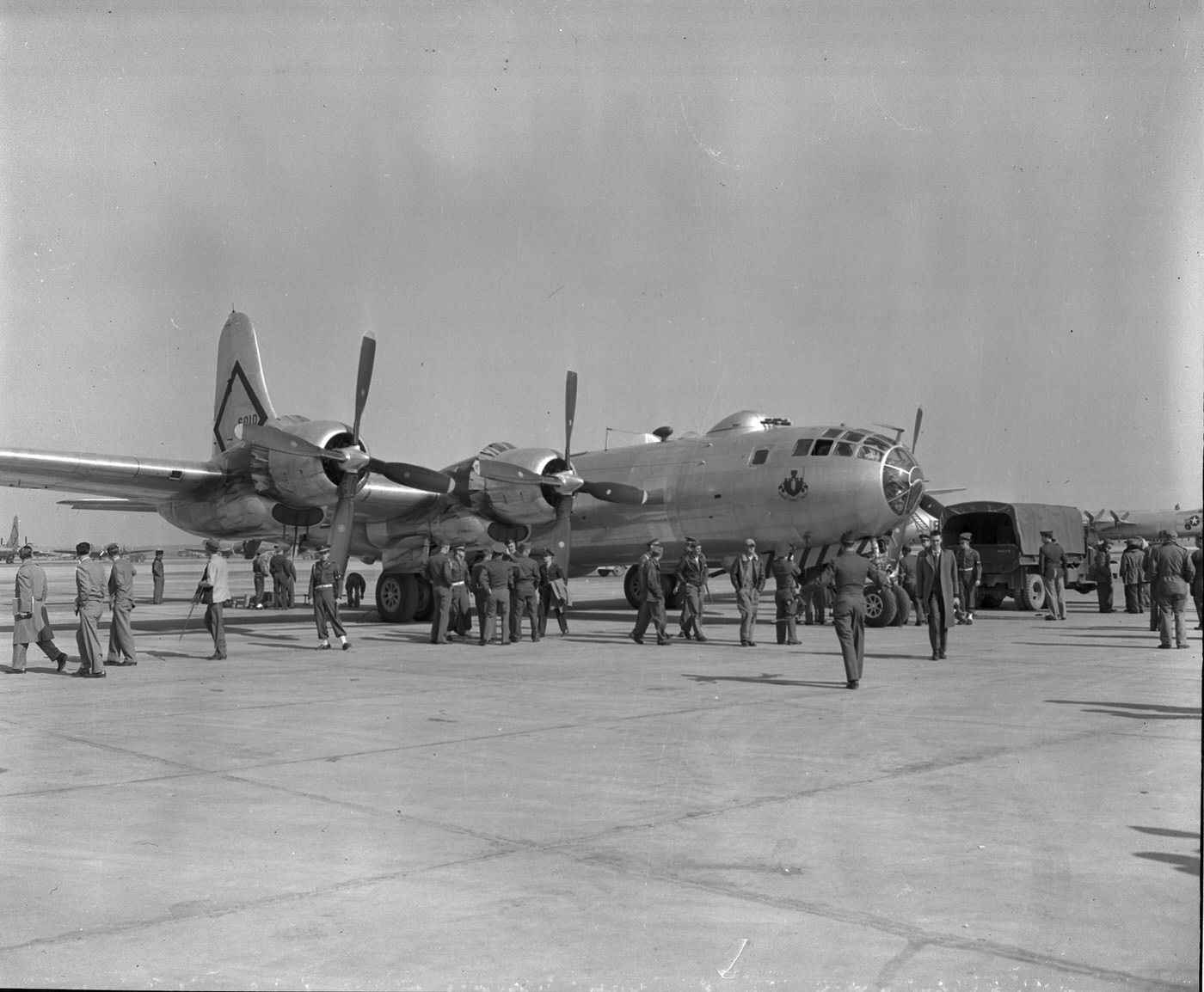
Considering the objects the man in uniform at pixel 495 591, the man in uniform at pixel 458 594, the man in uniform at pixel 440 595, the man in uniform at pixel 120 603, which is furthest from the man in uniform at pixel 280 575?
the man in uniform at pixel 120 603

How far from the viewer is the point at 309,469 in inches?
736

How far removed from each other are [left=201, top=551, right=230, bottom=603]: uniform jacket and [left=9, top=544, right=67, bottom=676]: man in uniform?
202 cm

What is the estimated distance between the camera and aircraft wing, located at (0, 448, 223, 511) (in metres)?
16.9

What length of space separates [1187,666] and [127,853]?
42.3ft

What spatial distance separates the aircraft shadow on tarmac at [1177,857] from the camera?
5.15 meters

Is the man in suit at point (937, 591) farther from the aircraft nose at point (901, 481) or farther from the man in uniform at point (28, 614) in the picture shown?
the man in uniform at point (28, 614)

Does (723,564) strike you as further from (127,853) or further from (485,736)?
(127,853)

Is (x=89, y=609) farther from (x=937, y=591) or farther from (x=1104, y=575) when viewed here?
(x=1104, y=575)

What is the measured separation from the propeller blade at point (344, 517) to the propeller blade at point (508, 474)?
119 inches

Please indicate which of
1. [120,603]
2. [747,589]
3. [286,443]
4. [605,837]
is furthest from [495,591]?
[605,837]

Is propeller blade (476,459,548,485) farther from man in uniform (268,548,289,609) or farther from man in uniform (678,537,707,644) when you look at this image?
man in uniform (268,548,289,609)

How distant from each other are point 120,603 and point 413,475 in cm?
654

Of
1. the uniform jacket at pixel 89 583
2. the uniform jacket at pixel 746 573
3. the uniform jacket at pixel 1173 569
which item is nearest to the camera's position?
the uniform jacket at pixel 89 583

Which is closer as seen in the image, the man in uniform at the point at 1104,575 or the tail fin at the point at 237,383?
the tail fin at the point at 237,383
